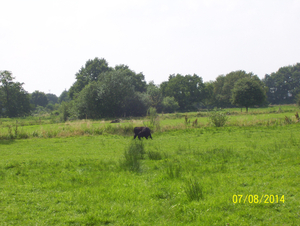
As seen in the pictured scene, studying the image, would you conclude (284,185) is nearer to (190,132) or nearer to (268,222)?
(268,222)

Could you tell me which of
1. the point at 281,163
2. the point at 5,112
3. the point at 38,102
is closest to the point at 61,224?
the point at 281,163

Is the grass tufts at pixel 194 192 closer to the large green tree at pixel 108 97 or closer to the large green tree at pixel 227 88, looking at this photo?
the large green tree at pixel 108 97

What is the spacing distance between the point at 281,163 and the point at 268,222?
531 cm

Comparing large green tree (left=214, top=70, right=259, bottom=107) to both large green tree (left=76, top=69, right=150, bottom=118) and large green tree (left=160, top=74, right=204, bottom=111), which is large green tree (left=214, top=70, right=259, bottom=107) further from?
large green tree (left=76, top=69, right=150, bottom=118)

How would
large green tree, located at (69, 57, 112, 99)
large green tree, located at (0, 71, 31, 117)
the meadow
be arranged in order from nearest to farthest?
the meadow < large green tree, located at (0, 71, 31, 117) < large green tree, located at (69, 57, 112, 99)

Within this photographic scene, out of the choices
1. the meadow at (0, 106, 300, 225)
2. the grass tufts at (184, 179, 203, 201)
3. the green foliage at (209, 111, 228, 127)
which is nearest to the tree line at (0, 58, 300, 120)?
the green foliage at (209, 111, 228, 127)

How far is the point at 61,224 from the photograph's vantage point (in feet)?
17.5
